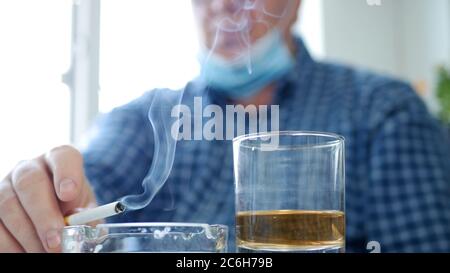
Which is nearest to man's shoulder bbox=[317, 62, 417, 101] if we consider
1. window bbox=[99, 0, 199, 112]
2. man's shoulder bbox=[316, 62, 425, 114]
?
man's shoulder bbox=[316, 62, 425, 114]

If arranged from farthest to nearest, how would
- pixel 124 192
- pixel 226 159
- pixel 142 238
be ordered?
1. pixel 226 159
2. pixel 124 192
3. pixel 142 238

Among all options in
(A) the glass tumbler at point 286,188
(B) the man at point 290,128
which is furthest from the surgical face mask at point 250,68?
(A) the glass tumbler at point 286,188

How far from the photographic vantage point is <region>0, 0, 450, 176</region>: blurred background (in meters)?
0.48

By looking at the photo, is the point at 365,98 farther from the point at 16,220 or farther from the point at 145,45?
the point at 16,220

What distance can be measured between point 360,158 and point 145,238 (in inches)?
12.7

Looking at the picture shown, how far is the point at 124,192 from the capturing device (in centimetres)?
48

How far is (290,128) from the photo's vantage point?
577 mm

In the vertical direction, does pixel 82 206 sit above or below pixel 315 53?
below

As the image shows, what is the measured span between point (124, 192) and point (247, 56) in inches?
6.9

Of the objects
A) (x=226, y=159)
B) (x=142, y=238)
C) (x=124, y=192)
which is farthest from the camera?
(x=226, y=159)

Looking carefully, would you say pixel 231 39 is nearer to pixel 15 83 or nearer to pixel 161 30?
pixel 161 30

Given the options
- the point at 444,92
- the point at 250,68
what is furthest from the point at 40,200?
the point at 444,92

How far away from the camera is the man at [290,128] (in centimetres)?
51

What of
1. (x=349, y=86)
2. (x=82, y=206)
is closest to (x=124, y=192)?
(x=82, y=206)
